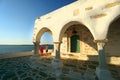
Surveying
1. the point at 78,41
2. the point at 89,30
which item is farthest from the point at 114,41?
the point at 78,41

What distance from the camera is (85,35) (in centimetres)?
932

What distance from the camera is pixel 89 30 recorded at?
8.45 m

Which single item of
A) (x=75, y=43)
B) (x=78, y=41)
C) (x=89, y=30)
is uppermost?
(x=89, y=30)

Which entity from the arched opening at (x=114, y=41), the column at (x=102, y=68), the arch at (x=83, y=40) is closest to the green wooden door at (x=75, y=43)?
the arch at (x=83, y=40)

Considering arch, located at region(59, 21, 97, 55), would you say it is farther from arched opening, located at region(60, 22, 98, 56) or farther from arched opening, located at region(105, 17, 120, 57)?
arched opening, located at region(105, 17, 120, 57)

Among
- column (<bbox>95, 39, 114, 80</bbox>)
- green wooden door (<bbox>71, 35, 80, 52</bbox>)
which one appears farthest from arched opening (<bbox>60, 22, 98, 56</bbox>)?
column (<bbox>95, 39, 114, 80</bbox>)

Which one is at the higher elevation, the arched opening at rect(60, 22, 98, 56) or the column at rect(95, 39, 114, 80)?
the arched opening at rect(60, 22, 98, 56)

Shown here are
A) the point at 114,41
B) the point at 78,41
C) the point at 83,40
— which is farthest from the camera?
the point at 78,41

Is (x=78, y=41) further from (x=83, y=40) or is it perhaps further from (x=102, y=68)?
(x=102, y=68)

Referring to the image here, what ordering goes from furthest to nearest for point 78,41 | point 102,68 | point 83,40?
point 78,41 → point 83,40 → point 102,68

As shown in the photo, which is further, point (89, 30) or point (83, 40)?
point (83, 40)

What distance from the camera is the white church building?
16.6 ft

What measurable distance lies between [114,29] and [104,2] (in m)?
3.24

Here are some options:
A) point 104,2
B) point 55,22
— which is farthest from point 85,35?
point 104,2
